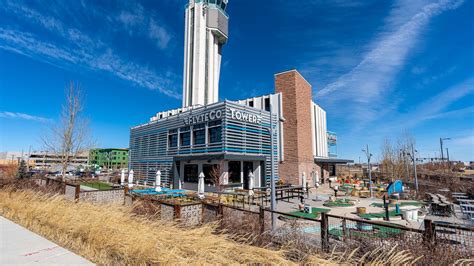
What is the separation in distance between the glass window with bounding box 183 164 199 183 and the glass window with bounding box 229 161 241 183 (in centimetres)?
417

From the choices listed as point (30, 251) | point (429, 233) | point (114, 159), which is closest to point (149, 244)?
point (30, 251)

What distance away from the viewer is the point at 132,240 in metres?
5.25

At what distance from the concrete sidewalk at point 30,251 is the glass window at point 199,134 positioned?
18835 millimetres

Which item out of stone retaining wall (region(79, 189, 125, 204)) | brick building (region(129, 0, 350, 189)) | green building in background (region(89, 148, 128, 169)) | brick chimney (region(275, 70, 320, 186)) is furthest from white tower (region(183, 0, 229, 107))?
green building in background (region(89, 148, 128, 169))

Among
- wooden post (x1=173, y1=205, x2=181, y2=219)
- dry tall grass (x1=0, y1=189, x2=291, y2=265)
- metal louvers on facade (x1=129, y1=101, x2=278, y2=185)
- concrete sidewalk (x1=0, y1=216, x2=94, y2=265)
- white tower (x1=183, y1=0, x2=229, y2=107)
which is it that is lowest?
concrete sidewalk (x1=0, y1=216, x2=94, y2=265)

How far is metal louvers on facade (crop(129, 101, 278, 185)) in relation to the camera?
23.3 meters

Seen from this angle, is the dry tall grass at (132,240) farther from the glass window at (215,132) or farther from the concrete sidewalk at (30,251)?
the glass window at (215,132)

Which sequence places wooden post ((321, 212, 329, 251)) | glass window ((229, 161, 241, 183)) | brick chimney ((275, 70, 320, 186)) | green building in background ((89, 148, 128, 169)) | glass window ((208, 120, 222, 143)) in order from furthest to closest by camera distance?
1. green building in background ((89, 148, 128, 169))
2. brick chimney ((275, 70, 320, 186))
3. glass window ((229, 161, 241, 183))
4. glass window ((208, 120, 222, 143))
5. wooden post ((321, 212, 329, 251))

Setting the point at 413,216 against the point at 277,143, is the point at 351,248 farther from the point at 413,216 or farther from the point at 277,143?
the point at 277,143

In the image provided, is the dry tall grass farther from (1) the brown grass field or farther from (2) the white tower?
(2) the white tower

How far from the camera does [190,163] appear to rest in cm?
2748

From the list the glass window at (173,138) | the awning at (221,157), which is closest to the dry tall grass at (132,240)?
the awning at (221,157)

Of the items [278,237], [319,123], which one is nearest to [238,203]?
[278,237]

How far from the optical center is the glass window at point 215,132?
23656 millimetres
